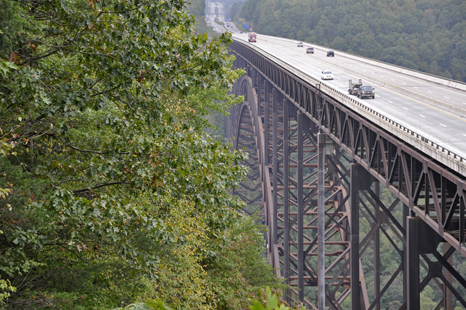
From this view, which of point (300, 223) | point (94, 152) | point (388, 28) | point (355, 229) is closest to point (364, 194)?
point (355, 229)

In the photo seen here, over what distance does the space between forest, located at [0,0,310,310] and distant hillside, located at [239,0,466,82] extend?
93667 mm

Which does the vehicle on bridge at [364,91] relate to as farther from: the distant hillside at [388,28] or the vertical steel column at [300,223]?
the distant hillside at [388,28]

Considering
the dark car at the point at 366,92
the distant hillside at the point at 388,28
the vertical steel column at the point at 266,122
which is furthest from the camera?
the distant hillside at the point at 388,28

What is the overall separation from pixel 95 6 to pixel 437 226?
1063cm

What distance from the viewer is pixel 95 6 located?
360 inches

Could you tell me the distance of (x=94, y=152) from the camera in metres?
9.82

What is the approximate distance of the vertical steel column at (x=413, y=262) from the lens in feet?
48.8

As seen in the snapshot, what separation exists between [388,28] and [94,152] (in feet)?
371

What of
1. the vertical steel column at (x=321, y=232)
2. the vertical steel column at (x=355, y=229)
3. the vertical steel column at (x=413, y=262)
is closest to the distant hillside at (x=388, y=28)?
the vertical steel column at (x=321, y=232)

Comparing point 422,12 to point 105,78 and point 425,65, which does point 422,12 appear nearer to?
point 425,65

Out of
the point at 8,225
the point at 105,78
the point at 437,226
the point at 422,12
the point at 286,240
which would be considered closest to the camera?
the point at 8,225

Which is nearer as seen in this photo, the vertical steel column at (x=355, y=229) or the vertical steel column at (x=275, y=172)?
the vertical steel column at (x=355, y=229)

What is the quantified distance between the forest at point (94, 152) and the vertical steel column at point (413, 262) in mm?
6659

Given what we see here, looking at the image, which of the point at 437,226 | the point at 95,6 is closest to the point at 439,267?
the point at 437,226
